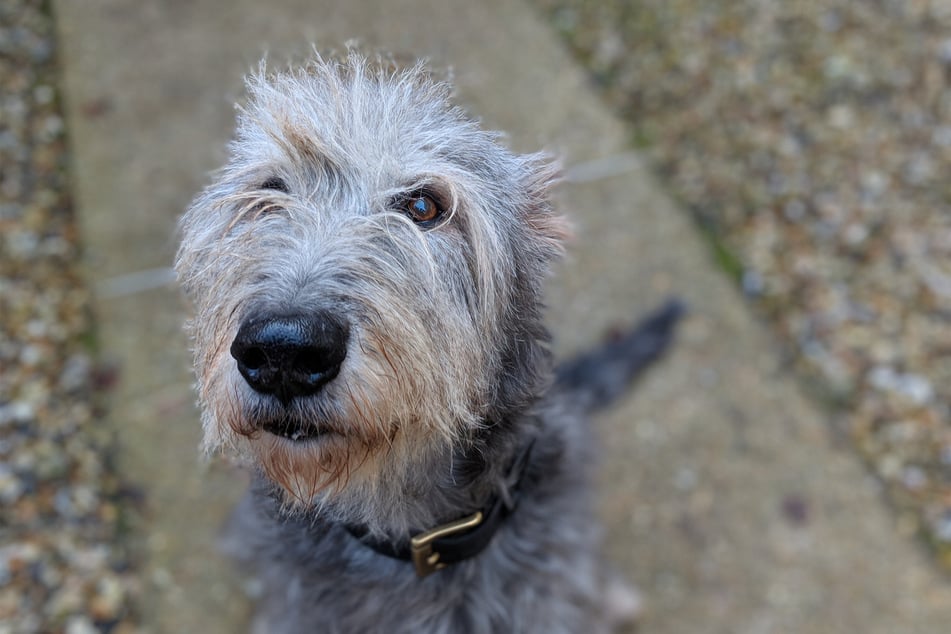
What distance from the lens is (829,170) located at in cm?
499

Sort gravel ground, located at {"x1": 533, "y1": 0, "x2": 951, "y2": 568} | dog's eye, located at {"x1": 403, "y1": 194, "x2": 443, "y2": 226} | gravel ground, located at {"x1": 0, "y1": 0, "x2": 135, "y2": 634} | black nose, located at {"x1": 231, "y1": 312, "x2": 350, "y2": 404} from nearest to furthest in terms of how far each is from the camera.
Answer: black nose, located at {"x1": 231, "y1": 312, "x2": 350, "y2": 404} < dog's eye, located at {"x1": 403, "y1": 194, "x2": 443, "y2": 226} < gravel ground, located at {"x1": 0, "y1": 0, "x2": 135, "y2": 634} < gravel ground, located at {"x1": 533, "y1": 0, "x2": 951, "y2": 568}

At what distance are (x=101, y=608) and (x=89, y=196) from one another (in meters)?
2.62

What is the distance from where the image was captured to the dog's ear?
2.31 m

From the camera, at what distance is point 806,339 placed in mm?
4230

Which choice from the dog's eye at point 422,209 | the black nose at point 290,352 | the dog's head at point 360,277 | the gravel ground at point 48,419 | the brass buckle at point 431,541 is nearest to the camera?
the black nose at point 290,352

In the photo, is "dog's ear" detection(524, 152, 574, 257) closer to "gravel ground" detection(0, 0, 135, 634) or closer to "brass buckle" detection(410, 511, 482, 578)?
"brass buckle" detection(410, 511, 482, 578)

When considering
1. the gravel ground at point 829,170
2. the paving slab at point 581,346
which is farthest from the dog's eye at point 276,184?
the gravel ground at point 829,170

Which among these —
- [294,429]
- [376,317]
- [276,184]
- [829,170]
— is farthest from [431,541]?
[829,170]

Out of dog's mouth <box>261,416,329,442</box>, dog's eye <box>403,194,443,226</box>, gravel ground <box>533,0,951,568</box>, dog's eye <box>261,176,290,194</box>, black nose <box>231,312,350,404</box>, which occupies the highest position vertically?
dog's eye <box>261,176,290,194</box>

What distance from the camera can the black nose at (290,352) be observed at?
5.61 ft

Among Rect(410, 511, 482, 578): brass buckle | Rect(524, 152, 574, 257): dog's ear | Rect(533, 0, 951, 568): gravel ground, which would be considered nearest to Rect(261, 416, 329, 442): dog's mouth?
Rect(410, 511, 482, 578): brass buckle

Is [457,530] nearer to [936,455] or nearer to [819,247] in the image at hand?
[936,455]

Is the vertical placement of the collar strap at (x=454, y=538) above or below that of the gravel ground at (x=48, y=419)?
below

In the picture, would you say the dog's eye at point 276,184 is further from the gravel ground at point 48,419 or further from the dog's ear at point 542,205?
the gravel ground at point 48,419
